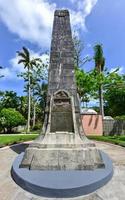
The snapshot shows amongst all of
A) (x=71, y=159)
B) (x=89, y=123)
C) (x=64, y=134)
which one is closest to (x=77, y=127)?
(x=64, y=134)

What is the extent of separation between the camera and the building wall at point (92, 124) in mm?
22822

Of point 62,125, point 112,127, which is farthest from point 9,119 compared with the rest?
point 62,125

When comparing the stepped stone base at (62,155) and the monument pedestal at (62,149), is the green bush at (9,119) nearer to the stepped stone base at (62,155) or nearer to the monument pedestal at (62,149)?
the monument pedestal at (62,149)

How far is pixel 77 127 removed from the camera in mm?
7613

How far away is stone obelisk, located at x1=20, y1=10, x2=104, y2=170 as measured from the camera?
666 cm

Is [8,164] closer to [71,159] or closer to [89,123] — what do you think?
[71,159]

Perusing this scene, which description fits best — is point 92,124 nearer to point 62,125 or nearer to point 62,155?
point 62,125

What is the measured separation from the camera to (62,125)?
7582 mm

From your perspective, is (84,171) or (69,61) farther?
(69,61)

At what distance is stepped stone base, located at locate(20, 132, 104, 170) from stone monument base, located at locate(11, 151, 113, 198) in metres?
0.21

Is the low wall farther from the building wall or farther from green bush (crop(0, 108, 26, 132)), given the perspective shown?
green bush (crop(0, 108, 26, 132))

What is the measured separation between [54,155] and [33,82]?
29202 mm

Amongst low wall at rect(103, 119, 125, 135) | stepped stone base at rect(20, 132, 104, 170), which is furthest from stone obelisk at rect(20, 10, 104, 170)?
low wall at rect(103, 119, 125, 135)

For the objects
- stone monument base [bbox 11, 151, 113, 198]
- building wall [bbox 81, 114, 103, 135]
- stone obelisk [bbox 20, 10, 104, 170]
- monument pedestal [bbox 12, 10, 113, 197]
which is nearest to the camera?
stone monument base [bbox 11, 151, 113, 198]
